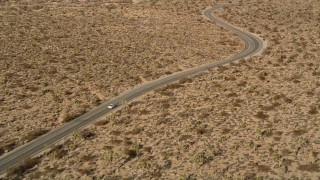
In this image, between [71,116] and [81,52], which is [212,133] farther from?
[81,52]

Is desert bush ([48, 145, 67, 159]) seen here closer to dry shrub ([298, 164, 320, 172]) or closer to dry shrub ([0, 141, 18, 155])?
dry shrub ([0, 141, 18, 155])

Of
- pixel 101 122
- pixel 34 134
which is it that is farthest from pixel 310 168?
pixel 34 134

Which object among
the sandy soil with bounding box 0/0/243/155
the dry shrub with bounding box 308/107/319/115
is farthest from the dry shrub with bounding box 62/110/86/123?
the dry shrub with bounding box 308/107/319/115

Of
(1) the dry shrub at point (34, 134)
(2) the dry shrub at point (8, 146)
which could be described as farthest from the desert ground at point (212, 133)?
(2) the dry shrub at point (8, 146)

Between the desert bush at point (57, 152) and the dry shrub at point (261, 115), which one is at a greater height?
the dry shrub at point (261, 115)

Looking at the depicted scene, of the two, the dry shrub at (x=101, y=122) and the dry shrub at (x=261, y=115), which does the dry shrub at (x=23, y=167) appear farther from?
the dry shrub at (x=261, y=115)

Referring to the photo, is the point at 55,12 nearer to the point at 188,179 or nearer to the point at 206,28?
the point at 206,28
